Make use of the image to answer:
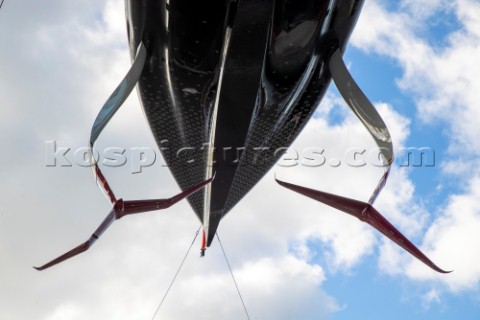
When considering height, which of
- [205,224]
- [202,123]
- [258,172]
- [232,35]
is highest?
[232,35]

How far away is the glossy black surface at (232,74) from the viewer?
19.3 feet

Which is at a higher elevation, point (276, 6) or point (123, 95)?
point (276, 6)

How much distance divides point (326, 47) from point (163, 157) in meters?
3.30

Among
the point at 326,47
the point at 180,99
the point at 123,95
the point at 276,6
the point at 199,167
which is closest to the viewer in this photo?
the point at 276,6

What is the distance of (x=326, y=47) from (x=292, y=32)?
0.65 meters

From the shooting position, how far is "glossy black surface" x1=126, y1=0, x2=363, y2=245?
5887 millimetres

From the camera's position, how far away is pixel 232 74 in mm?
6414

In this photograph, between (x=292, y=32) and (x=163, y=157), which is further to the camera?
(x=163, y=157)

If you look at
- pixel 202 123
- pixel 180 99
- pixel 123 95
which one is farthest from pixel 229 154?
pixel 123 95

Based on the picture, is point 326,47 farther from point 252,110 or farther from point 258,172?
point 258,172

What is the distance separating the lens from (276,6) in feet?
18.8

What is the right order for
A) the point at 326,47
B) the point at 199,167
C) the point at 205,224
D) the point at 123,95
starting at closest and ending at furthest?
the point at 123,95 → the point at 326,47 → the point at 199,167 → the point at 205,224

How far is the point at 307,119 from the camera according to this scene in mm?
7988

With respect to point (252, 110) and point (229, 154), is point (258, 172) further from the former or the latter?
point (252, 110)
